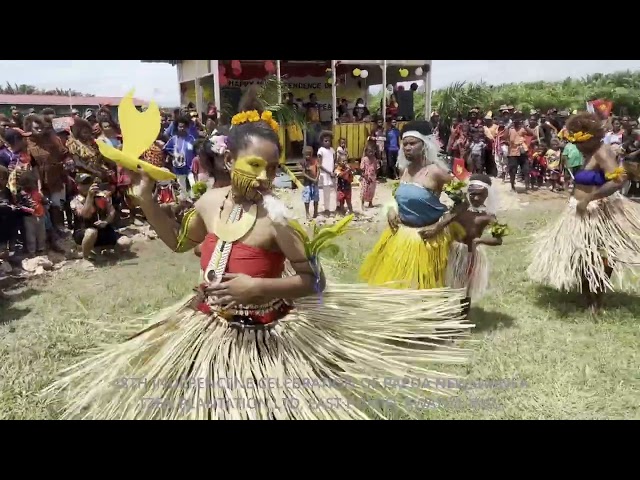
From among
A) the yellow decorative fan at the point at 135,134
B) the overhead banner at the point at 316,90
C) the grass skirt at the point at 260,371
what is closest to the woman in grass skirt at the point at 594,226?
the grass skirt at the point at 260,371

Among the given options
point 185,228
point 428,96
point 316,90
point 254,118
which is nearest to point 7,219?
point 185,228

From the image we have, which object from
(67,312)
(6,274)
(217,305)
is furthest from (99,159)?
(217,305)

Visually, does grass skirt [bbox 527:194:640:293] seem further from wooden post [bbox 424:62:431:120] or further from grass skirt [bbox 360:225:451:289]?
wooden post [bbox 424:62:431:120]

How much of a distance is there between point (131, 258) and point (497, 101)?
15.7 meters

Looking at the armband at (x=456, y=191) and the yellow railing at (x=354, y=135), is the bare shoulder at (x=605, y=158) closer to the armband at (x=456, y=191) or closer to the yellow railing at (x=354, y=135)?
the armband at (x=456, y=191)

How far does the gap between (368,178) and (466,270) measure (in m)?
5.62

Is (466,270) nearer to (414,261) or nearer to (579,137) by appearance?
(414,261)

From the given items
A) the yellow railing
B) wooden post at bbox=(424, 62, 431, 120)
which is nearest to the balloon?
the yellow railing

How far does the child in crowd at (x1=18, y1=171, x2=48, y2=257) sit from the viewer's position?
5.85 metres

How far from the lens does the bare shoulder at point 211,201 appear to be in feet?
8.30

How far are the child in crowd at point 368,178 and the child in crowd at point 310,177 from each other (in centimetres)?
130

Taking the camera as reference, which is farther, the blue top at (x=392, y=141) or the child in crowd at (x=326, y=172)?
the blue top at (x=392, y=141)

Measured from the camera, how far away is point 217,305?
8.14 feet

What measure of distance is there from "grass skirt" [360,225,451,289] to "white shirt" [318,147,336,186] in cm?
472
